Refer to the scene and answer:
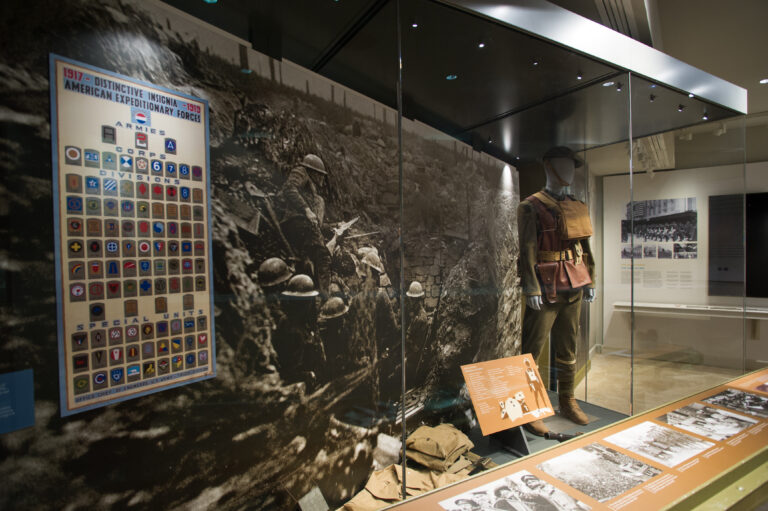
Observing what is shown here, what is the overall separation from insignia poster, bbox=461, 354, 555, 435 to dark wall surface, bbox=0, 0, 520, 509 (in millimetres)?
86

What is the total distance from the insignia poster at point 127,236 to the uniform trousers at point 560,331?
1.51 metres

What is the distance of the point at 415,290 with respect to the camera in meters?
1.77

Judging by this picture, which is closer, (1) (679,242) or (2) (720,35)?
(1) (679,242)

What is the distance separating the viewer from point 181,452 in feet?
4.09

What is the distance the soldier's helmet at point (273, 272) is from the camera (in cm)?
143

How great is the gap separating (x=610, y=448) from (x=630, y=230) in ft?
4.69

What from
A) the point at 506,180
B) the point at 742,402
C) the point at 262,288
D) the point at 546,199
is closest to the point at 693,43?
the point at 546,199

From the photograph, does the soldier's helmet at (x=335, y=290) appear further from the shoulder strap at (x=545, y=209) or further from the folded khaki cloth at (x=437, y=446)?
the shoulder strap at (x=545, y=209)

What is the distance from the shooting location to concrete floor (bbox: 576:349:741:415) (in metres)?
2.10

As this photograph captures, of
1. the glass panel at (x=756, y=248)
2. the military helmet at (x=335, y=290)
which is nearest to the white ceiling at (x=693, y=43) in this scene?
the glass panel at (x=756, y=248)

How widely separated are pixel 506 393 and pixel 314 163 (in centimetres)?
141

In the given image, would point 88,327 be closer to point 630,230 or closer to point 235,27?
point 235,27

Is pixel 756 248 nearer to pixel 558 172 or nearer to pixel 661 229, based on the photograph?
pixel 661 229

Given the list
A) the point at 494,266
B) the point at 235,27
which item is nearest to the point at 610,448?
the point at 494,266
